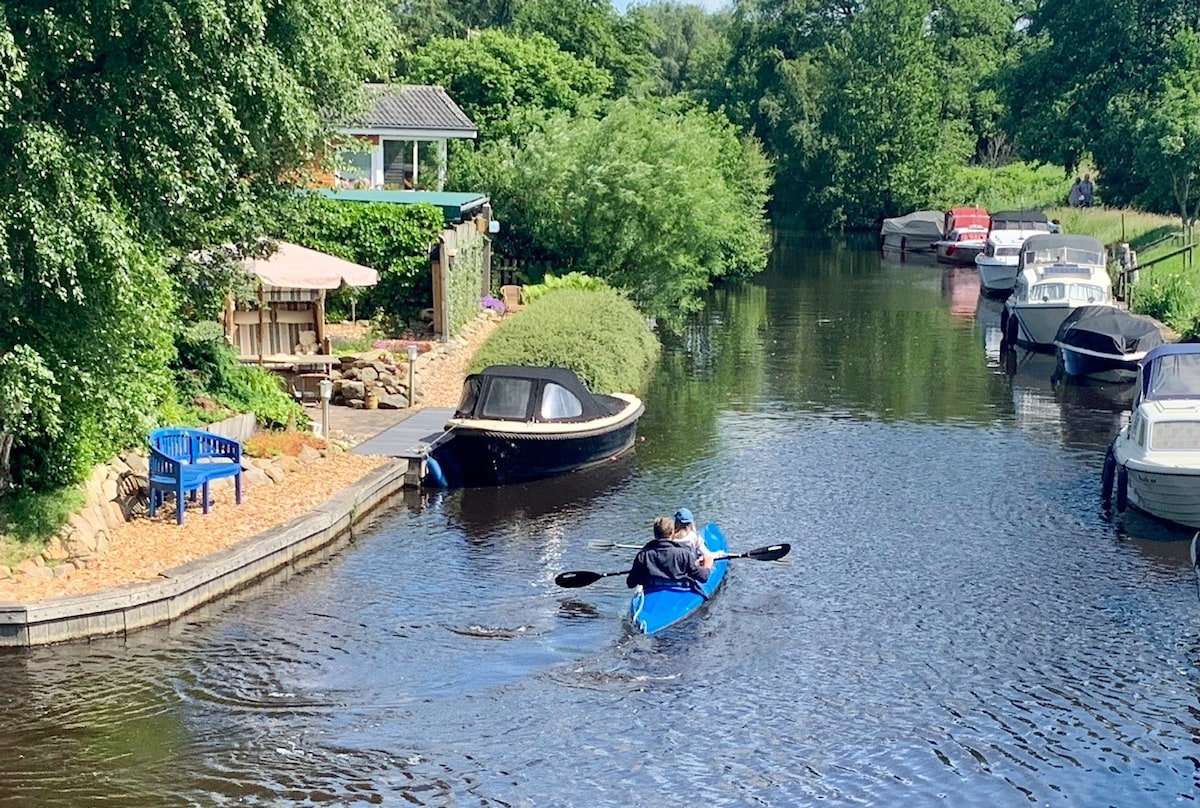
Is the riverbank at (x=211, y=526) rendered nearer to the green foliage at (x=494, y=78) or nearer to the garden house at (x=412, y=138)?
the garden house at (x=412, y=138)

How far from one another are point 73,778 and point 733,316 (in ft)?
126

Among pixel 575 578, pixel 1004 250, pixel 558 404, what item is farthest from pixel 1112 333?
pixel 1004 250

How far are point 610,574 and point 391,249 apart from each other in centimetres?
1857

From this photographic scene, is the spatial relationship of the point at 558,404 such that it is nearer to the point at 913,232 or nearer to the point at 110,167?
the point at 110,167

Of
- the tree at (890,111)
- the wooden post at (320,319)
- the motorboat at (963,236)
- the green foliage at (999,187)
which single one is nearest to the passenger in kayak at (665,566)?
the wooden post at (320,319)

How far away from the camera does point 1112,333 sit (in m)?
35.2

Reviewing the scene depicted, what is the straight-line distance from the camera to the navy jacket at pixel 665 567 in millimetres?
18281

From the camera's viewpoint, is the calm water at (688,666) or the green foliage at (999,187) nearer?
the calm water at (688,666)

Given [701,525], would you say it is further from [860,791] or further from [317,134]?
[860,791]

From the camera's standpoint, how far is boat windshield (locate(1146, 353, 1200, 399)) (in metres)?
24.5

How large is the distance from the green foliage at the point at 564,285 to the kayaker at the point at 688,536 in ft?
67.8

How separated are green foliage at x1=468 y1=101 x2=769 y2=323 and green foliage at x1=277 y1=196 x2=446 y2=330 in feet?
22.1

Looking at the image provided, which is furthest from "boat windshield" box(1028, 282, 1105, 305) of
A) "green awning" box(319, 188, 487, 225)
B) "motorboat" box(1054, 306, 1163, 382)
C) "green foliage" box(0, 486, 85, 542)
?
"green foliage" box(0, 486, 85, 542)

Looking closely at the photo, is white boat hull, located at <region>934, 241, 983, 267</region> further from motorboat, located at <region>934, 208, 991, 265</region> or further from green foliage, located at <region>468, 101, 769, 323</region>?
green foliage, located at <region>468, 101, 769, 323</region>
